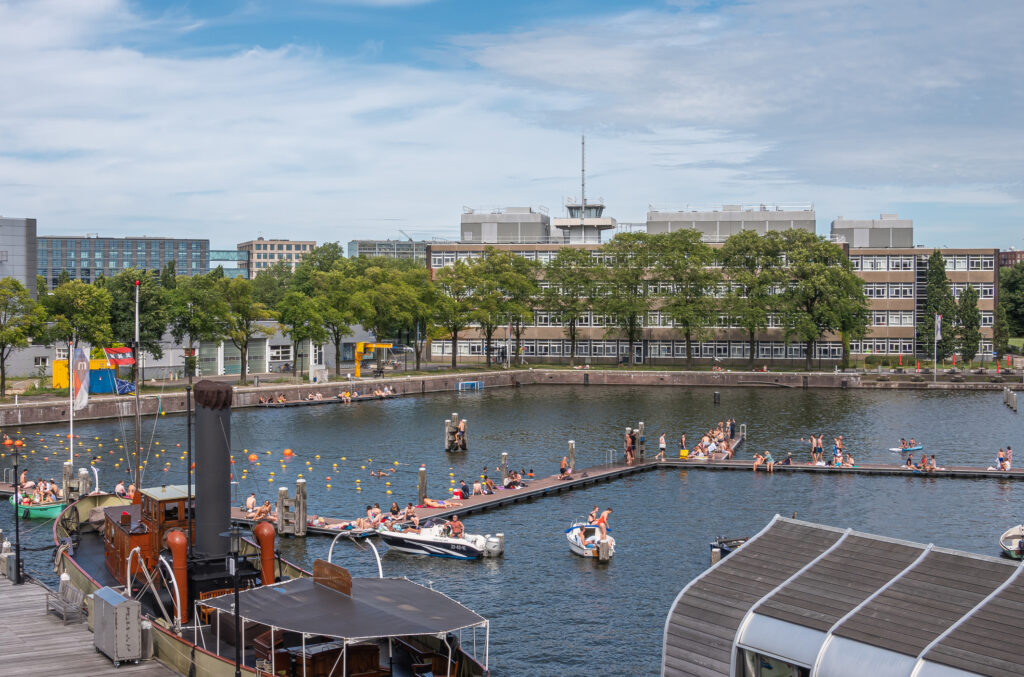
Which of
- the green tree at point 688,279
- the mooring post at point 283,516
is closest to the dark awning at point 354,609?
the mooring post at point 283,516

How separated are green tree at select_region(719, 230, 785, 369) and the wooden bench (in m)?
118

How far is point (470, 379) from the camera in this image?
13238cm

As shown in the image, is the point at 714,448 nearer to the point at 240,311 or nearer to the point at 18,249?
the point at 240,311

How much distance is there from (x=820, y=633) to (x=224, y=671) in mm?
16219

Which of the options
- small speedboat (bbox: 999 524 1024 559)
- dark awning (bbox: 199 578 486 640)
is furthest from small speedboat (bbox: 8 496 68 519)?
small speedboat (bbox: 999 524 1024 559)

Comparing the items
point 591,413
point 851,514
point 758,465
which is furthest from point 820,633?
point 591,413

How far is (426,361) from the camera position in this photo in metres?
164

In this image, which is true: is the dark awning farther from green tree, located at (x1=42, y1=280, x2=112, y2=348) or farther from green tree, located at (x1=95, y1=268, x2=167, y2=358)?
green tree, located at (x1=95, y1=268, x2=167, y2=358)

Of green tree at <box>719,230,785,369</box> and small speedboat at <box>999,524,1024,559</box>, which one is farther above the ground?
green tree at <box>719,230,785,369</box>

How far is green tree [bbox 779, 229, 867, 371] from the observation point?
A: 136625mm

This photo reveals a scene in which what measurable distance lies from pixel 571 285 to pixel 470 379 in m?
26.4

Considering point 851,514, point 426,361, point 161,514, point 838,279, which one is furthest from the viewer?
point 426,361

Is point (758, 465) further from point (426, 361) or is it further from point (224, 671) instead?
point (426, 361)

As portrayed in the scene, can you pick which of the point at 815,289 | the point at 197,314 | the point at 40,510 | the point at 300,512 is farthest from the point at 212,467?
the point at 815,289
